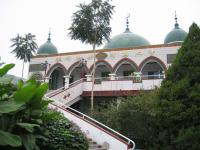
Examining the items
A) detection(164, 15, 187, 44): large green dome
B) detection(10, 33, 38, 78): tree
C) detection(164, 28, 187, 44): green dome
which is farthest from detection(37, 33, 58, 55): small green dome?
detection(164, 28, 187, 44): green dome

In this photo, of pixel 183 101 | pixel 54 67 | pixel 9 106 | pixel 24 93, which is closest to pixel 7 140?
pixel 9 106

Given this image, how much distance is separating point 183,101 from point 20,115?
19.8 feet

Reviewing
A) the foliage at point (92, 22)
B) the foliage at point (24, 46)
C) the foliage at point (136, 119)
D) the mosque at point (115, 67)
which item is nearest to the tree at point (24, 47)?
the foliage at point (24, 46)

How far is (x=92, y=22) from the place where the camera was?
20.1 metres

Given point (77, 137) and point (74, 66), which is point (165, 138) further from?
point (74, 66)

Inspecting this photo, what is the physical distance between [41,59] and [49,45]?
5024 millimetres

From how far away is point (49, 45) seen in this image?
100 feet

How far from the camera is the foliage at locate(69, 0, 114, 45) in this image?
19969 mm

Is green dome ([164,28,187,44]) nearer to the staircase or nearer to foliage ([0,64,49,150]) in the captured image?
the staircase

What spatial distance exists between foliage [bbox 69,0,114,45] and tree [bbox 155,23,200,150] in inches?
426

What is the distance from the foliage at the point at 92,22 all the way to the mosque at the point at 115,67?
327cm

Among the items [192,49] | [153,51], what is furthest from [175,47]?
[192,49]

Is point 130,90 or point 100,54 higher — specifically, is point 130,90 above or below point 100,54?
below

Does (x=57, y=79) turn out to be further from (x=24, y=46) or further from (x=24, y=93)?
(x=24, y=93)
